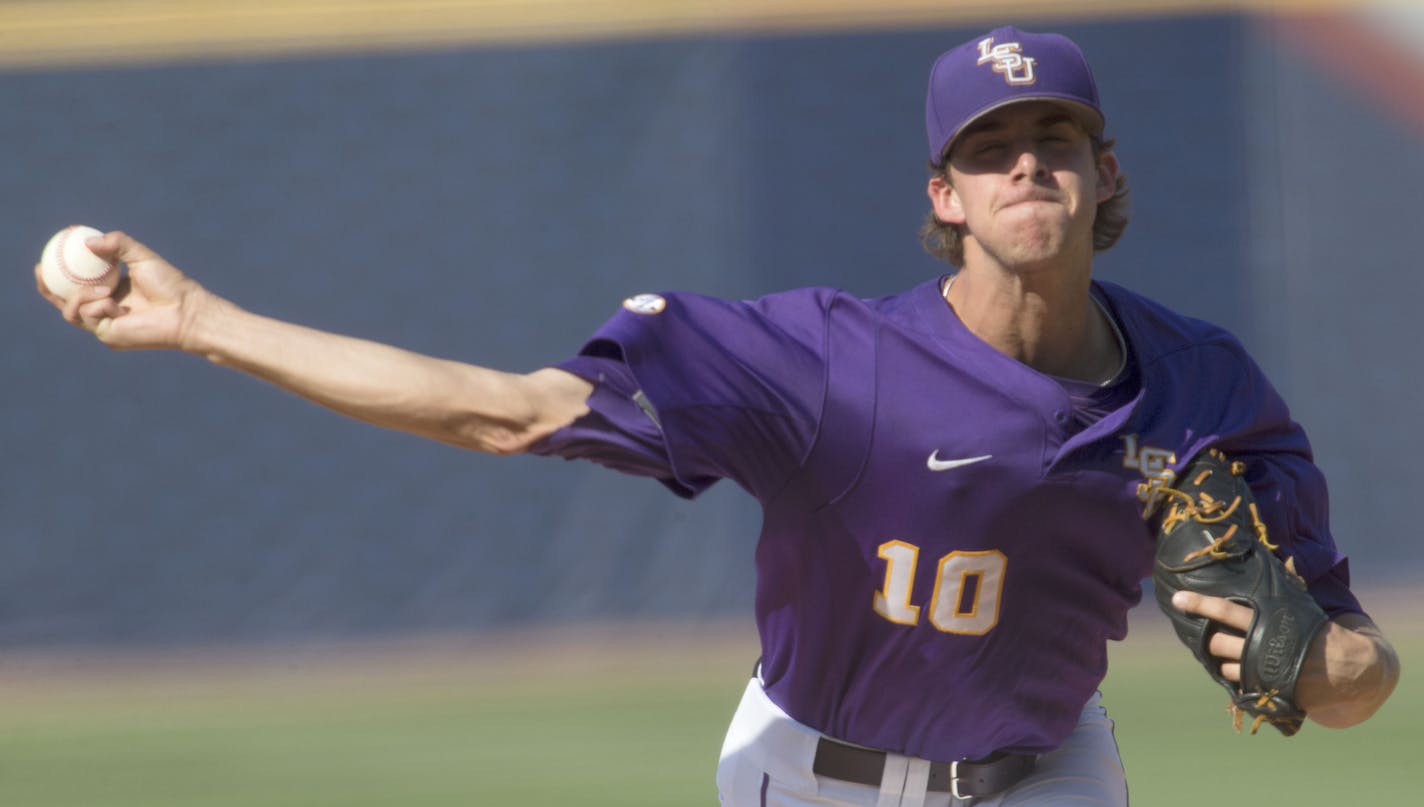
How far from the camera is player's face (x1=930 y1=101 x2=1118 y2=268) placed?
2773 mm

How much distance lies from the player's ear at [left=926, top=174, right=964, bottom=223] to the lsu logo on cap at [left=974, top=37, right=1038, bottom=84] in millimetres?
242

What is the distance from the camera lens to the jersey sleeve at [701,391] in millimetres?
2404

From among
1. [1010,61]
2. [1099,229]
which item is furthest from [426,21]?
[1010,61]

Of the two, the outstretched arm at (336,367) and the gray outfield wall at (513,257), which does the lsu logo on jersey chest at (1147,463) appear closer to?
the outstretched arm at (336,367)

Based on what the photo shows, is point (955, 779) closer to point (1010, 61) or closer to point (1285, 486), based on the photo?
point (1285, 486)

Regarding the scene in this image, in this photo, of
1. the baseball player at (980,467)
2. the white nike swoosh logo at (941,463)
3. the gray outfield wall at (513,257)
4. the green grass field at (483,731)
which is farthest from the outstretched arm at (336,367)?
the gray outfield wall at (513,257)

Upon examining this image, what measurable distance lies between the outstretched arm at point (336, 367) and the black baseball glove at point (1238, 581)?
3.38 ft

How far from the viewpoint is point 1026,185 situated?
279cm

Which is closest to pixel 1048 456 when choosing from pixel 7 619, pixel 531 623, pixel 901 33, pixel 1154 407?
pixel 1154 407

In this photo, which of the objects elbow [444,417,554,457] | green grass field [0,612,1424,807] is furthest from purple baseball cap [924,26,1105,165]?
green grass field [0,612,1424,807]

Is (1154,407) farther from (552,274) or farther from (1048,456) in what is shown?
(552,274)

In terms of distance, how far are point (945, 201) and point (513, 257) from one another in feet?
16.9

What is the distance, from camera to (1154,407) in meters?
2.85

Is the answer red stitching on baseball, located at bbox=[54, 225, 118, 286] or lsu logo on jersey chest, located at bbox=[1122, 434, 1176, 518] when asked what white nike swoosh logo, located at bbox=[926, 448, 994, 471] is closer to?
lsu logo on jersey chest, located at bbox=[1122, 434, 1176, 518]
